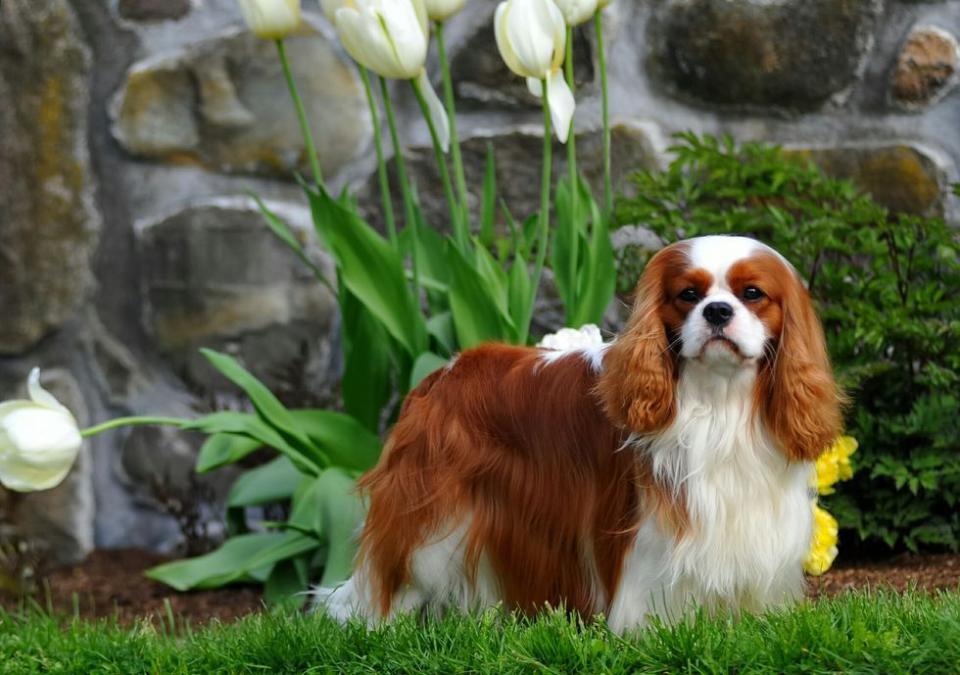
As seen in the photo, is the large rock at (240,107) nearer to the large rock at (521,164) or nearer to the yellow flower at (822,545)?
the large rock at (521,164)

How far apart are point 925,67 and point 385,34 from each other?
1.97m

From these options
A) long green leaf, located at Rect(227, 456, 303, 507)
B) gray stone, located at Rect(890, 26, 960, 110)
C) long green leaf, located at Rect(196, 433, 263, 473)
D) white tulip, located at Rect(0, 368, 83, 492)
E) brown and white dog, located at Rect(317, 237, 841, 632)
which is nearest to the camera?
brown and white dog, located at Rect(317, 237, 841, 632)

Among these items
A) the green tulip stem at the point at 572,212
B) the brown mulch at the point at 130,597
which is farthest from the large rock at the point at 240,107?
the brown mulch at the point at 130,597

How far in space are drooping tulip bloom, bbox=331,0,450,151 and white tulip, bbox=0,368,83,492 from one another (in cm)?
121

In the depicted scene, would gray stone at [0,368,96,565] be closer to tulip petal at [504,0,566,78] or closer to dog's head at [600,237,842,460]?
tulip petal at [504,0,566,78]

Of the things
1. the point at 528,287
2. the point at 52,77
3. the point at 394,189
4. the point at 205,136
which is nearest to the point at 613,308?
the point at 528,287

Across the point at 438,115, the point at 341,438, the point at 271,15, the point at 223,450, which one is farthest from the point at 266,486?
the point at 271,15

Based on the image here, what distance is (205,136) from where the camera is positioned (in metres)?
5.10

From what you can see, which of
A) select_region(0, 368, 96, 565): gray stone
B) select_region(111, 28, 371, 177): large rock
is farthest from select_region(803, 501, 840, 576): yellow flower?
select_region(0, 368, 96, 565): gray stone

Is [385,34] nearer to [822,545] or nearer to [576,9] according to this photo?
[576,9]

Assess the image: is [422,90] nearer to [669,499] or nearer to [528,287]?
[528,287]

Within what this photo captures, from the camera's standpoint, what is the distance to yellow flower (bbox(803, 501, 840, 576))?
3.76 m

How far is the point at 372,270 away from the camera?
161 inches

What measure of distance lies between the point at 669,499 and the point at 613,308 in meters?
1.76
